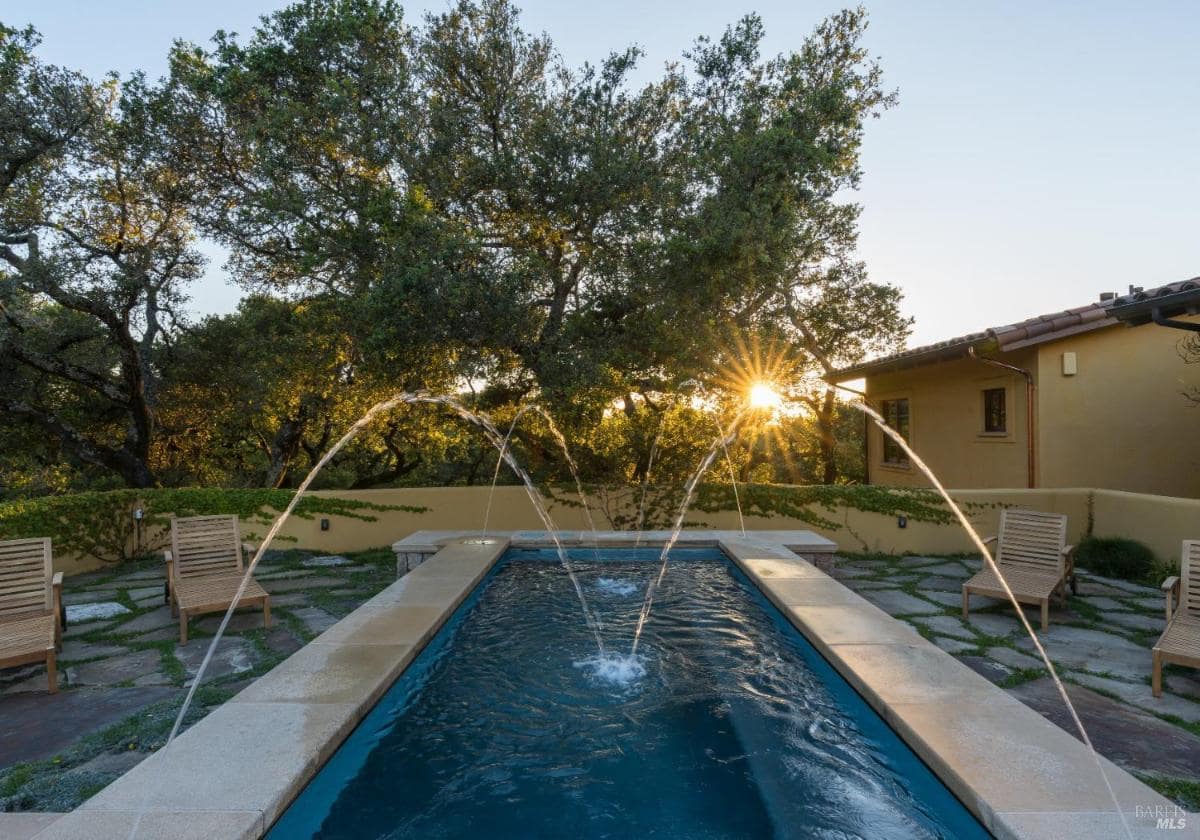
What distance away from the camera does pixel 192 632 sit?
6.02m

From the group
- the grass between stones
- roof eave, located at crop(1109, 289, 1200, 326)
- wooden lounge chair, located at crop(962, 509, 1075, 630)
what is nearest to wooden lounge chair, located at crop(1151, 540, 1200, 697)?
wooden lounge chair, located at crop(962, 509, 1075, 630)

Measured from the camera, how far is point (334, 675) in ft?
13.3

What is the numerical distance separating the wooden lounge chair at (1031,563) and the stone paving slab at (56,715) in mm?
7143

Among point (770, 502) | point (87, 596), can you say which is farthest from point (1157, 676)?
point (87, 596)

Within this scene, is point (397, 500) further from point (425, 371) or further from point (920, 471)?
point (920, 471)

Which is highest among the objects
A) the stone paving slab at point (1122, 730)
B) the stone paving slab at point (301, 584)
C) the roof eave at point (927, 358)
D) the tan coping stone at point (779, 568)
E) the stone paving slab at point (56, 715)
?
the roof eave at point (927, 358)

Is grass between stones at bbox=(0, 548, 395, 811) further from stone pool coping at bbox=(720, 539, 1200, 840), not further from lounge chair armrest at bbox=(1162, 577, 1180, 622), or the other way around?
lounge chair armrest at bbox=(1162, 577, 1180, 622)

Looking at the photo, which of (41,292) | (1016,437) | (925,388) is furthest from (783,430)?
(41,292)

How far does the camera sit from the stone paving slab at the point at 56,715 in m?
3.77

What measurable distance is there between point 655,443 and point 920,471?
573 cm

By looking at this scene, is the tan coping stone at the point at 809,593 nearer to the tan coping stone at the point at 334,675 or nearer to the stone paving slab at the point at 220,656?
the tan coping stone at the point at 334,675

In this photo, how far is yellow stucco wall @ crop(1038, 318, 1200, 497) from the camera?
10391 millimetres

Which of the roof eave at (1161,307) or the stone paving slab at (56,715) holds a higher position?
the roof eave at (1161,307)

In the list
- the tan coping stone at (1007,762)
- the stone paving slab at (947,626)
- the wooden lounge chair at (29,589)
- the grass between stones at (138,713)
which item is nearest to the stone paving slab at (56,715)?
the grass between stones at (138,713)
